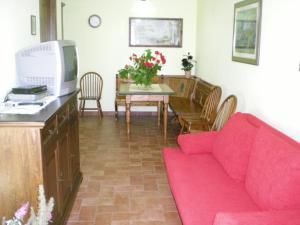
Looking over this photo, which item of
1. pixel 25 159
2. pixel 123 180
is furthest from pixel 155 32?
pixel 25 159

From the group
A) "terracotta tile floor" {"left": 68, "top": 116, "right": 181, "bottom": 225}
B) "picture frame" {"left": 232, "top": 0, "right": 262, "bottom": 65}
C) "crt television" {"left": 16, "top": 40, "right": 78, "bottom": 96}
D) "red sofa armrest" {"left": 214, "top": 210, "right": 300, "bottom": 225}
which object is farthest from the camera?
"picture frame" {"left": 232, "top": 0, "right": 262, "bottom": 65}

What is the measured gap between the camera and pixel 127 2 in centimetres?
628

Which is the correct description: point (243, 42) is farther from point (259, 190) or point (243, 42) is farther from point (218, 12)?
point (259, 190)

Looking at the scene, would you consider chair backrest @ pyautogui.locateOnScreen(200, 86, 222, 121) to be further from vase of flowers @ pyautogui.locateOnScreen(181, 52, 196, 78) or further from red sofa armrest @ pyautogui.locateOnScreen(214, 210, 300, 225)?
red sofa armrest @ pyautogui.locateOnScreen(214, 210, 300, 225)

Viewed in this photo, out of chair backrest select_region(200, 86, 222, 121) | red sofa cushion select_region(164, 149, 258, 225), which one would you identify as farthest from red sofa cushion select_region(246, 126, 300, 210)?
chair backrest select_region(200, 86, 222, 121)

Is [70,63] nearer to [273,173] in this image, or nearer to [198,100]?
[273,173]

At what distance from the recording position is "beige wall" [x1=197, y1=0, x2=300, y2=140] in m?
2.54

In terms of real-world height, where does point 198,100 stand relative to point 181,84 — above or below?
below

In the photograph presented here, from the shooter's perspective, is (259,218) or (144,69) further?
(144,69)

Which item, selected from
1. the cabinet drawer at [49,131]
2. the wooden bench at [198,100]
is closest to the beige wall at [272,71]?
the wooden bench at [198,100]

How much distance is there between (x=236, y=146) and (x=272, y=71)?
33.2 inches

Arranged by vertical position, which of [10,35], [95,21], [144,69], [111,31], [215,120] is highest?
→ [95,21]

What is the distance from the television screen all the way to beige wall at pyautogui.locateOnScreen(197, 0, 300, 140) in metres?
1.82

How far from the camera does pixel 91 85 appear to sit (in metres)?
6.50
